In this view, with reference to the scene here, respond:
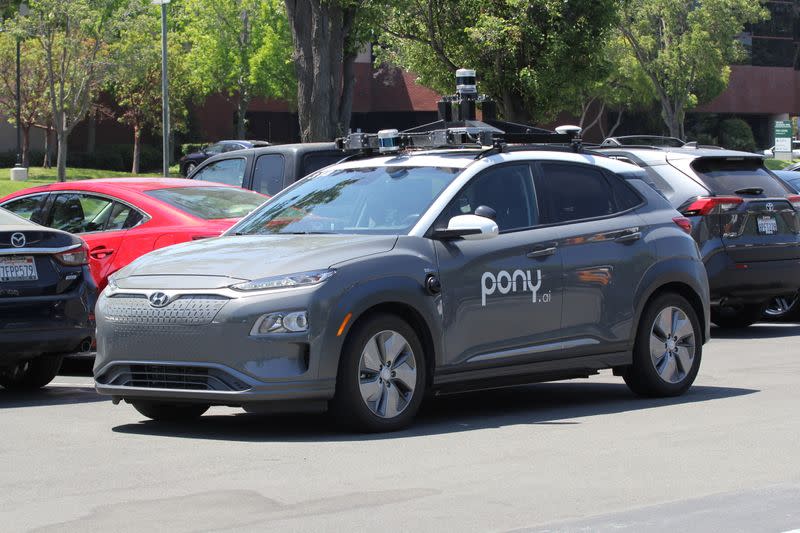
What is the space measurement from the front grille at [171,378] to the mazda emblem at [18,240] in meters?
1.98

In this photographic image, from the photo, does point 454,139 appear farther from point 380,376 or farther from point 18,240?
point 18,240

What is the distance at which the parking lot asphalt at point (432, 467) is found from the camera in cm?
602

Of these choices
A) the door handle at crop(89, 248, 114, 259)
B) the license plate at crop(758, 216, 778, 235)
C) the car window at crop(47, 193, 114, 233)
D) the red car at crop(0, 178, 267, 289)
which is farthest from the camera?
the license plate at crop(758, 216, 778, 235)

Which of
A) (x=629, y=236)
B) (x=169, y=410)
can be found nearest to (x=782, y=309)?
(x=629, y=236)

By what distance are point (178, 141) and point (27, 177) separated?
1592 centimetres

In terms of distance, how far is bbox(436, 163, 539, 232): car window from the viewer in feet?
29.0

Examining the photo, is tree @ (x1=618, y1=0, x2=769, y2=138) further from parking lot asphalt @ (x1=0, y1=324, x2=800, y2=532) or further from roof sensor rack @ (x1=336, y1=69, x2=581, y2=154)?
parking lot asphalt @ (x1=0, y1=324, x2=800, y2=532)

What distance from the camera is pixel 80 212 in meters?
12.4

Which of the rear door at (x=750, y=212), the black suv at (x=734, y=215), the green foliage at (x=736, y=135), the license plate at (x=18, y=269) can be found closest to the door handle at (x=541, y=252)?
the license plate at (x=18, y=269)

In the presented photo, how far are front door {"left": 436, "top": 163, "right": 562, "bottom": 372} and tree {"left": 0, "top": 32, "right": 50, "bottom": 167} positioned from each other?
4703cm

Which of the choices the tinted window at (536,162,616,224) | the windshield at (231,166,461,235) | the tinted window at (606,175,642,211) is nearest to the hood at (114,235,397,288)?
the windshield at (231,166,461,235)

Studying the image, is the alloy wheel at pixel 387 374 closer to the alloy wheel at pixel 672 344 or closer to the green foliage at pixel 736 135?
the alloy wheel at pixel 672 344

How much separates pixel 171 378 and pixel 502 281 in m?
2.16

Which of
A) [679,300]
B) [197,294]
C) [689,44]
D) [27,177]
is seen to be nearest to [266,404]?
[197,294]
